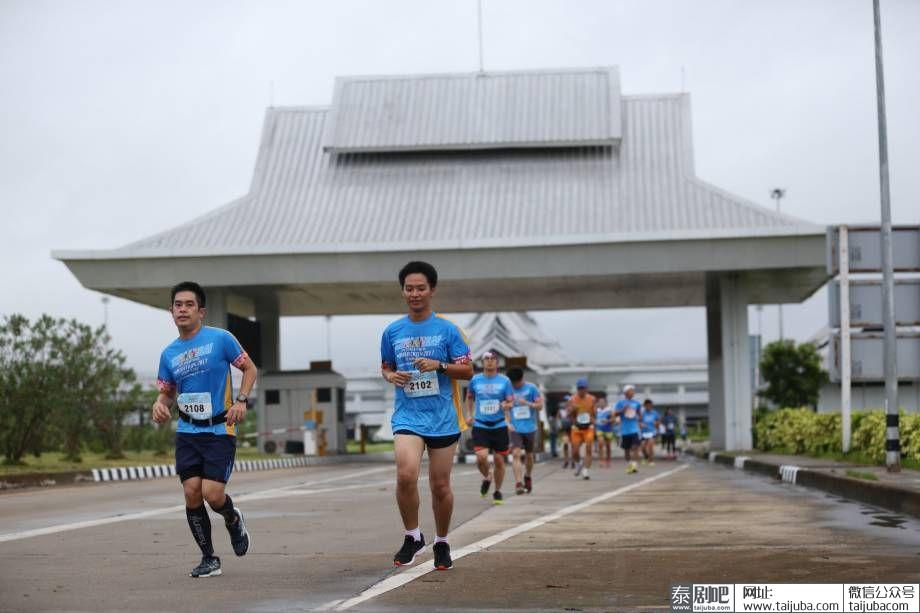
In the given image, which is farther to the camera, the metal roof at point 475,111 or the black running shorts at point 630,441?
the metal roof at point 475,111

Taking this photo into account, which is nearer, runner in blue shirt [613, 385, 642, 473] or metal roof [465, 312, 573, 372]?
runner in blue shirt [613, 385, 642, 473]

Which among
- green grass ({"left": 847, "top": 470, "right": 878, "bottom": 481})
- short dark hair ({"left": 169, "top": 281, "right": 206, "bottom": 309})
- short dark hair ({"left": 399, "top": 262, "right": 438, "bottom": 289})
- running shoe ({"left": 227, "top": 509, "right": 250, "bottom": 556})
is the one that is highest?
short dark hair ({"left": 399, "top": 262, "right": 438, "bottom": 289})

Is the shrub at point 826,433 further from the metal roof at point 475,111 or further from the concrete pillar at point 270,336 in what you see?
the concrete pillar at point 270,336

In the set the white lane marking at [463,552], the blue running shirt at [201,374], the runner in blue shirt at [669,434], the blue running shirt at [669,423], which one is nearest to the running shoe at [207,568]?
the blue running shirt at [201,374]

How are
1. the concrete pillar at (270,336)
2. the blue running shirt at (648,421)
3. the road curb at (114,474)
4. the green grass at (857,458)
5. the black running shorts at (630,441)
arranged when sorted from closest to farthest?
the green grass at (857,458) < the road curb at (114,474) < the black running shorts at (630,441) < the blue running shirt at (648,421) < the concrete pillar at (270,336)

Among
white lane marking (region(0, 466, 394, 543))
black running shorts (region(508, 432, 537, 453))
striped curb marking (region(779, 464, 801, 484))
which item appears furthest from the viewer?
striped curb marking (region(779, 464, 801, 484))

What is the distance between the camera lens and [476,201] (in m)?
46.3

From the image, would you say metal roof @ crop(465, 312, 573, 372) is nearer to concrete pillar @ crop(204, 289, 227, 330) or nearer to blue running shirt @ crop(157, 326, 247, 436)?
concrete pillar @ crop(204, 289, 227, 330)

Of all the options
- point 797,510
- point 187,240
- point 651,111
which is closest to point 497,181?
point 651,111

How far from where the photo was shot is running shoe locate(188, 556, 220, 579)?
850cm

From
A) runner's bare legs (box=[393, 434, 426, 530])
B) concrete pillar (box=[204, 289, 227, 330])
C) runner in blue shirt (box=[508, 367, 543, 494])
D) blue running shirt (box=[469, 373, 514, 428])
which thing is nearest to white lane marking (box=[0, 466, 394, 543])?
runner in blue shirt (box=[508, 367, 543, 494])

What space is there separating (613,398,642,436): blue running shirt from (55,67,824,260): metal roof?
12.0m

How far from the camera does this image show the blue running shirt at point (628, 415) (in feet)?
101

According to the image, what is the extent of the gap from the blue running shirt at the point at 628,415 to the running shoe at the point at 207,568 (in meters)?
22.6
